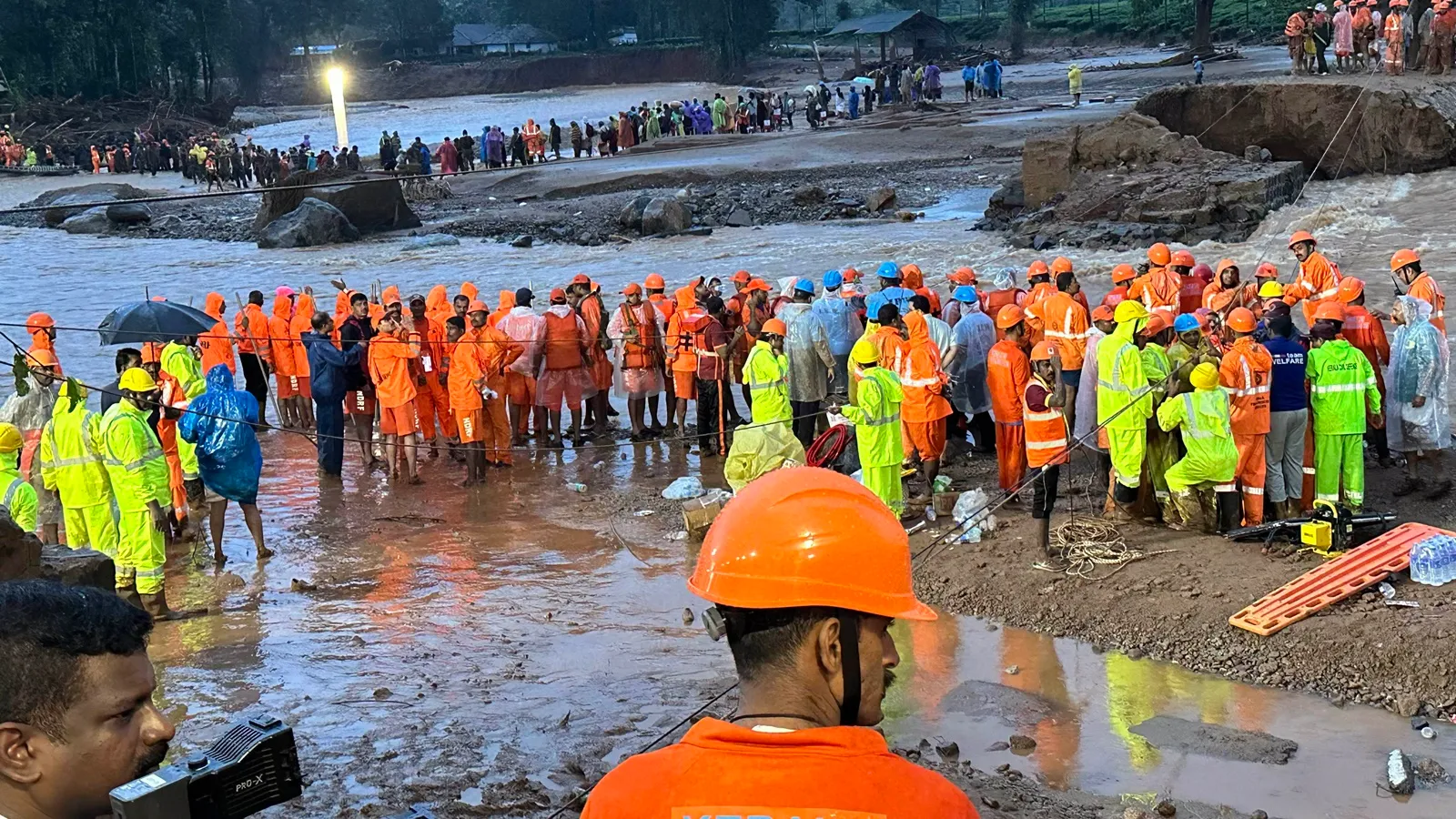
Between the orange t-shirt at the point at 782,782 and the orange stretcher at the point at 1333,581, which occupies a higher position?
the orange t-shirt at the point at 782,782

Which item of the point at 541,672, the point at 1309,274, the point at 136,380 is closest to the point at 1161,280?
the point at 1309,274

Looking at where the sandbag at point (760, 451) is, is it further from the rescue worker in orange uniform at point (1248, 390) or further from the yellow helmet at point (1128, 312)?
the rescue worker in orange uniform at point (1248, 390)

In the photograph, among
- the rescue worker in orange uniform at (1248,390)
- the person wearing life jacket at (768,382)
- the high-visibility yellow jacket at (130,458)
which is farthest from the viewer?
the person wearing life jacket at (768,382)

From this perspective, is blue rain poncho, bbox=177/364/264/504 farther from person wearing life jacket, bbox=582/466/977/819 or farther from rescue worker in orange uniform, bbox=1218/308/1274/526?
person wearing life jacket, bbox=582/466/977/819

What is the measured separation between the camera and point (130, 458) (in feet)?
29.3

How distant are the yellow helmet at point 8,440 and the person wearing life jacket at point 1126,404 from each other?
7.35 m

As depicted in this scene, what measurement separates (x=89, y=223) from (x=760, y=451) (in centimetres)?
3531

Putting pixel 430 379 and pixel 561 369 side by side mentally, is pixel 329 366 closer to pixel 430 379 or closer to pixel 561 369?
pixel 430 379

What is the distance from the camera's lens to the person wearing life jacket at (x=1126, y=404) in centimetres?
941

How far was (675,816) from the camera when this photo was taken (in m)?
2.10

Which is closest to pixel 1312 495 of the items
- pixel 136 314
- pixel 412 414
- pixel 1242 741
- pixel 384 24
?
pixel 1242 741

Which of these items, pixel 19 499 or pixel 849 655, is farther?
pixel 19 499

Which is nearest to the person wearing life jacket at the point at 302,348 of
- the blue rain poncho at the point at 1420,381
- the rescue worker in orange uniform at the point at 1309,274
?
the rescue worker in orange uniform at the point at 1309,274

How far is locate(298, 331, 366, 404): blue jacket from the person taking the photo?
1299 centimetres
